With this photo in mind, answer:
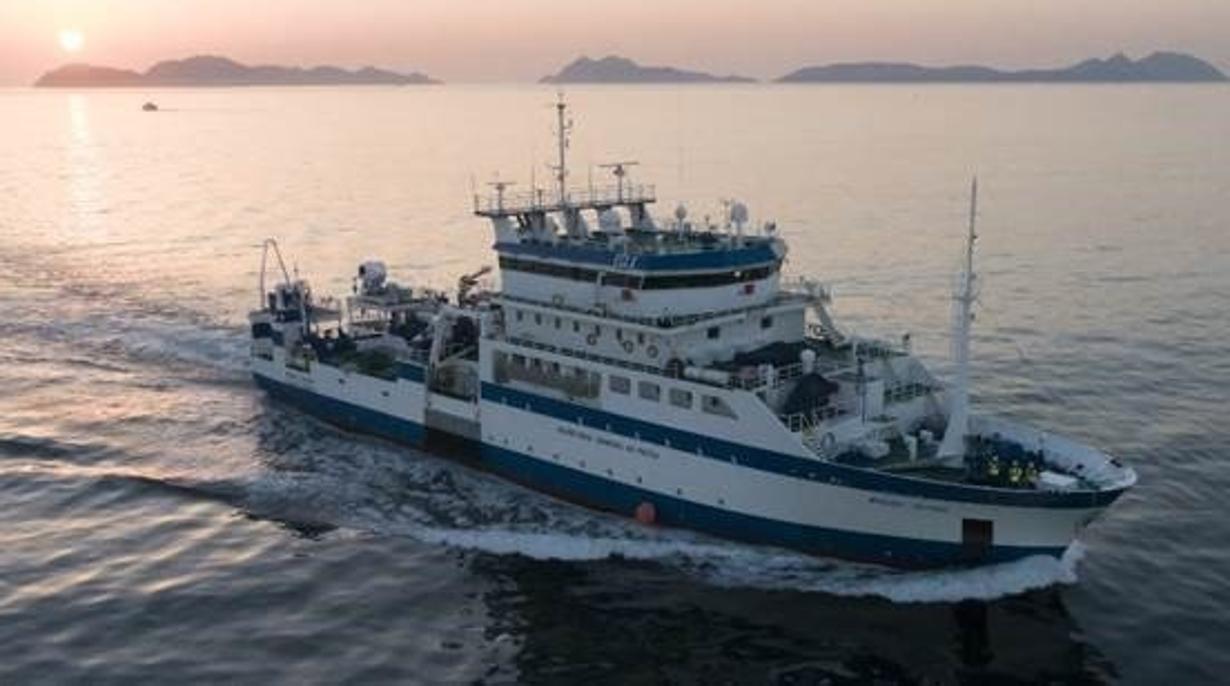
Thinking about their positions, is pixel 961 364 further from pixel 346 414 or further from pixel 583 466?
pixel 346 414

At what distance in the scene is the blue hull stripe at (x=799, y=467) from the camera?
28.0 meters

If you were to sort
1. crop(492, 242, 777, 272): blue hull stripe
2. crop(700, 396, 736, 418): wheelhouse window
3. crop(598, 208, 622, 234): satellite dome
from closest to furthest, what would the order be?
crop(700, 396, 736, 418): wheelhouse window
crop(492, 242, 777, 272): blue hull stripe
crop(598, 208, 622, 234): satellite dome

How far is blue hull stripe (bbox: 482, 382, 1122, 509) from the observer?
1104 inches

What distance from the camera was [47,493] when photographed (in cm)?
3591

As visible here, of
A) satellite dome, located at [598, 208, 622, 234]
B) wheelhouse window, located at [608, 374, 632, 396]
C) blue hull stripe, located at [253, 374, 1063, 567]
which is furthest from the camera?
satellite dome, located at [598, 208, 622, 234]

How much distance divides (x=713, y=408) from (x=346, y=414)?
1761 centimetres

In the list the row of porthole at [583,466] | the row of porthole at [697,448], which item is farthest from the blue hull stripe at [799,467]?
the row of porthole at [583,466]

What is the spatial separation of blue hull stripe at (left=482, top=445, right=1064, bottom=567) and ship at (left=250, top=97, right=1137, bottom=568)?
0.18ft

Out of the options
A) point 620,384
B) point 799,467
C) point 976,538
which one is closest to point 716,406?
point 799,467

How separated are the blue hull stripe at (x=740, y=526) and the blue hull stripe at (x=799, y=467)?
156cm

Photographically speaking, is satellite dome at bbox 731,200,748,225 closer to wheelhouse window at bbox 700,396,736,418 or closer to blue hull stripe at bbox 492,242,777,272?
blue hull stripe at bbox 492,242,777,272

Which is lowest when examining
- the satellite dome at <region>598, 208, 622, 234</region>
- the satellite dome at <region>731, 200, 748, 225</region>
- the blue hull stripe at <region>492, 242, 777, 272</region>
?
the blue hull stripe at <region>492, 242, 777, 272</region>

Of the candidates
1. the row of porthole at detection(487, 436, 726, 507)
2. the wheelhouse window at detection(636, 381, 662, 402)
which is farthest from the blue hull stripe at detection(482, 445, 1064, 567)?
the wheelhouse window at detection(636, 381, 662, 402)

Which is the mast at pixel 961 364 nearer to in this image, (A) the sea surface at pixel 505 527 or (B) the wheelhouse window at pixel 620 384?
(A) the sea surface at pixel 505 527
